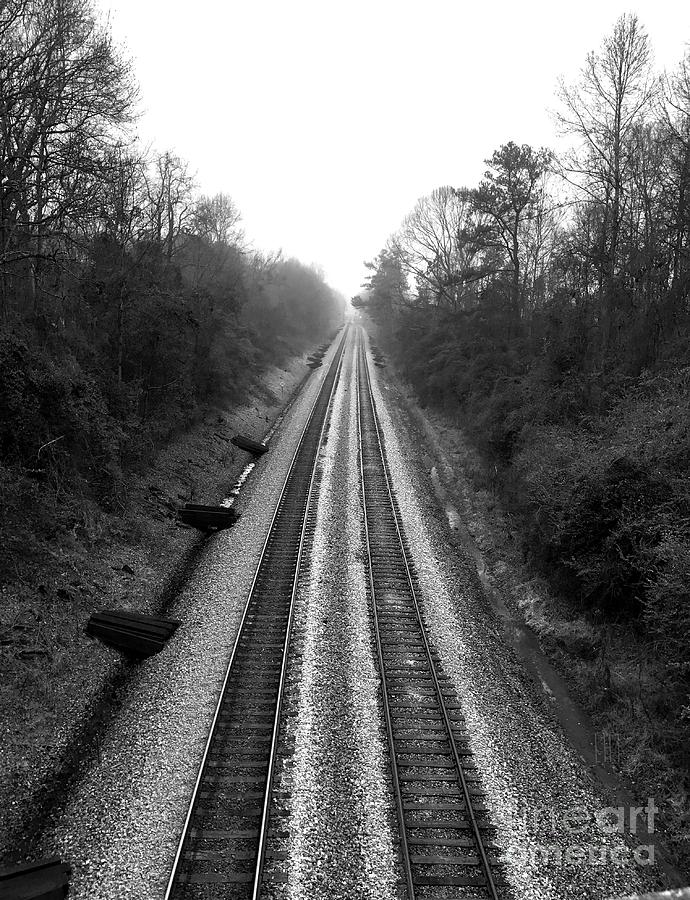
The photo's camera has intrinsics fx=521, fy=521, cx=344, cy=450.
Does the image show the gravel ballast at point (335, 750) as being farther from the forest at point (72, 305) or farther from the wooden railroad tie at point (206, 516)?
the forest at point (72, 305)

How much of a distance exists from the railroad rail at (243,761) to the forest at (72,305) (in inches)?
186

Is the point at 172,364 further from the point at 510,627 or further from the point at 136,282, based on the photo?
the point at 510,627

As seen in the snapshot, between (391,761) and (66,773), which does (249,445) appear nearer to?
(66,773)

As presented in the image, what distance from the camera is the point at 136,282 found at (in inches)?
712

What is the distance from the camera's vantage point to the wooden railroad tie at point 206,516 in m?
15.3

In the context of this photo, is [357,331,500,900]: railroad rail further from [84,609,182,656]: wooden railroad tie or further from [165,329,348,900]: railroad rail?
[84,609,182,656]: wooden railroad tie

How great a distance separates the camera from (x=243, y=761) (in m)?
7.57

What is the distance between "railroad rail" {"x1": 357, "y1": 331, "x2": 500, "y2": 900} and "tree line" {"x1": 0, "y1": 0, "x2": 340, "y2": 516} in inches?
323

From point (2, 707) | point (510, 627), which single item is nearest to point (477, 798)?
point (510, 627)

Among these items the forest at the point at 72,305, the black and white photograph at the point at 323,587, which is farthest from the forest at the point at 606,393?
the forest at the point at 72,305

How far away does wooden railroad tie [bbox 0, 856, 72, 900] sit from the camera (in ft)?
18.1

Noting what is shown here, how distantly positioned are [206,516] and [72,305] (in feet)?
25.4

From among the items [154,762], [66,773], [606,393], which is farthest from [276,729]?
[606,393]

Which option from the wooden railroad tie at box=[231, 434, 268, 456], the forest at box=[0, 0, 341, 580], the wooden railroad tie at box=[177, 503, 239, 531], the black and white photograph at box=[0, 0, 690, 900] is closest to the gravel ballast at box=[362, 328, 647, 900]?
the black and white photograph at box=[0, 0, 690, 900]
